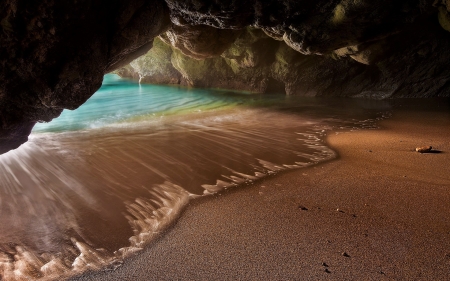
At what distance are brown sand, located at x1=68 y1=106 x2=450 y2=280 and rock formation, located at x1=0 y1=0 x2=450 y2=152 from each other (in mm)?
2835

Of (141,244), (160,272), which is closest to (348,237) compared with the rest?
(160,272)

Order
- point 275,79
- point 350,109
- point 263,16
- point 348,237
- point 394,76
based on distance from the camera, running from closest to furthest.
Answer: point 348,237
point 263,16
point 350,109
point 394,76
point 275,79

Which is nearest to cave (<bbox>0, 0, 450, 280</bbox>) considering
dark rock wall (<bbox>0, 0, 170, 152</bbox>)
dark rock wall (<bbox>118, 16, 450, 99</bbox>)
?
dark rock wall (<bbox>0, 0, 170, 152</bbox>)

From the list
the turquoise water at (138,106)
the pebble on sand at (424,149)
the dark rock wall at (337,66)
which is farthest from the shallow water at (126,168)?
the dark rock wall at (337,66)

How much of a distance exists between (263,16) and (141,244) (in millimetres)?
5010

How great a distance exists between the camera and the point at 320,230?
12.5 feet

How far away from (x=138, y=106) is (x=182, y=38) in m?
6.90

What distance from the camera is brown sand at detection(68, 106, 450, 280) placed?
320 cm

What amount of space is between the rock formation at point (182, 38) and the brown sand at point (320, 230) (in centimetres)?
284

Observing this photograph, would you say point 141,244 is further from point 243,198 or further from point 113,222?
point 243,198

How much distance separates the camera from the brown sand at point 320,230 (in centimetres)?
320

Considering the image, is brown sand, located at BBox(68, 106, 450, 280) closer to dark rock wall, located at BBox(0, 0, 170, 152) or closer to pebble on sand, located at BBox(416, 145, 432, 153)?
pebble on sand, located at BBox(416, 145, 432, 153)

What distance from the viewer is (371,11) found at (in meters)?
6.68

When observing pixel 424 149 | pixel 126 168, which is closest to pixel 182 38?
pixel 126 168
